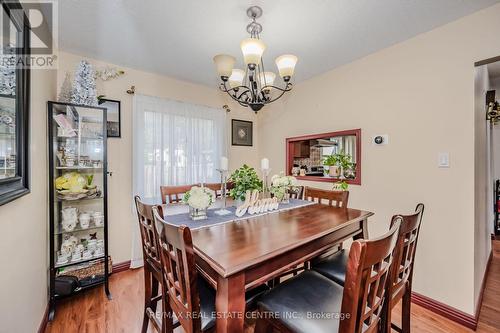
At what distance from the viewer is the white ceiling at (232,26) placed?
5.08ft

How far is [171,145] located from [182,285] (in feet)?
6.95

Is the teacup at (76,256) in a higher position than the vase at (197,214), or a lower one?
lower

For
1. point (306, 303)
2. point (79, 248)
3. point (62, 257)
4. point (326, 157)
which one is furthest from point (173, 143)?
point (306, 303)

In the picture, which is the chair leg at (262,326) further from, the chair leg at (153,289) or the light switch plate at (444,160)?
the light switch plate at (444,160)

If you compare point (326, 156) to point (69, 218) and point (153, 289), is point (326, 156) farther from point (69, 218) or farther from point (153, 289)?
point (69, 218)

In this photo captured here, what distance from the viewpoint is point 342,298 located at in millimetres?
903

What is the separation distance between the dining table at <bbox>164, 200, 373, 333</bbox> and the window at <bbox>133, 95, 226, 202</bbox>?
1153 mm

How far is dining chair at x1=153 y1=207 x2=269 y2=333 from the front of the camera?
0.89 metres

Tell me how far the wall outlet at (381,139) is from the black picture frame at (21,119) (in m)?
2.68

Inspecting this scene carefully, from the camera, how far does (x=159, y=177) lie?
2.72 metres

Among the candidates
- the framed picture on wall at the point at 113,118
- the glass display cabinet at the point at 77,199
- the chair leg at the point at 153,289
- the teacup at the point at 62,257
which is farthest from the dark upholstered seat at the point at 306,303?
the framed picture on wall at the point at 113,118

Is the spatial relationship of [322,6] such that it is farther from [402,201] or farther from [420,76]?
[402,201]

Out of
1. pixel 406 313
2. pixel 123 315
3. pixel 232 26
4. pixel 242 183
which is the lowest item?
pixel 123 315

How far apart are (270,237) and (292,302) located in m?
0.32
